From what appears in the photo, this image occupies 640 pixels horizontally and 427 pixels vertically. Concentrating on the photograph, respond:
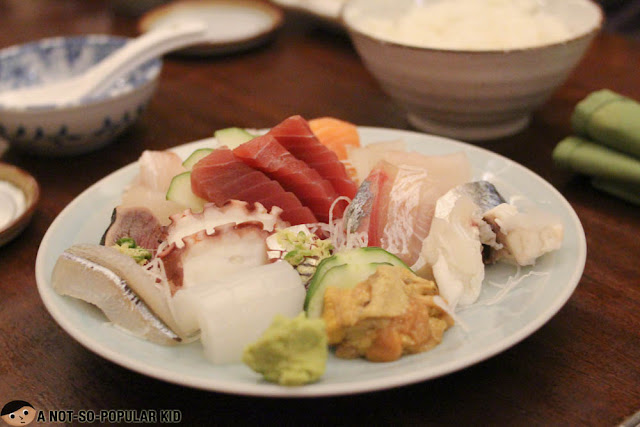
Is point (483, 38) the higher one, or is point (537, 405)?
point (483, 38)

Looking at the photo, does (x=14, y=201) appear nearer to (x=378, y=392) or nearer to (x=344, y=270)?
(x=344, y=270)

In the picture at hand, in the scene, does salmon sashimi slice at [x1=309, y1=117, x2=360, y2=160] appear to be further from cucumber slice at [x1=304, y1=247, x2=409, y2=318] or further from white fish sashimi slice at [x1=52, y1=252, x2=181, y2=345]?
white fish sashimi slice at [x1=52, y1=252, x2=181, y2=345]

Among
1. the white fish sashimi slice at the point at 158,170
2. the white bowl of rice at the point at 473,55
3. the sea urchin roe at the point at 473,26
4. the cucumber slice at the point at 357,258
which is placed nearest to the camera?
the cucumber slice at the point at 357,258

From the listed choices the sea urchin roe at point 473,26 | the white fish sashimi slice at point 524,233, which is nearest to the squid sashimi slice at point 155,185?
the white fish sashimi slice at point 524,233

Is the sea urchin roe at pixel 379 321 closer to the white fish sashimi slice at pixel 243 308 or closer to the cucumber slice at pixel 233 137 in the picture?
the white fish sashimi slice at pixel 243 308

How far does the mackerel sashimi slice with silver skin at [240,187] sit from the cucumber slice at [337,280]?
1.03ft

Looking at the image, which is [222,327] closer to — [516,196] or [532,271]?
[532,271]

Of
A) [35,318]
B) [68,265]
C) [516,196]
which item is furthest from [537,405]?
[35,318]

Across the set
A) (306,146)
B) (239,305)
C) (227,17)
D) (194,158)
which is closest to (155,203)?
(194,158)

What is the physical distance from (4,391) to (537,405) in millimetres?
1124

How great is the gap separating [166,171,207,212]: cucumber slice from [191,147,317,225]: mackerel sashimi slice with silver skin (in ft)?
0.16

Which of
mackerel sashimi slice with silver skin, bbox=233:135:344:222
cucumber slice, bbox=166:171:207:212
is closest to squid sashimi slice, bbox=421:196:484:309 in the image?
mackerel sashimi slice with silver skin, bbox=233:135:344:222

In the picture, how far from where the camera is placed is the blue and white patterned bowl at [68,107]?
2225mm

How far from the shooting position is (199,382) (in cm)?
109
